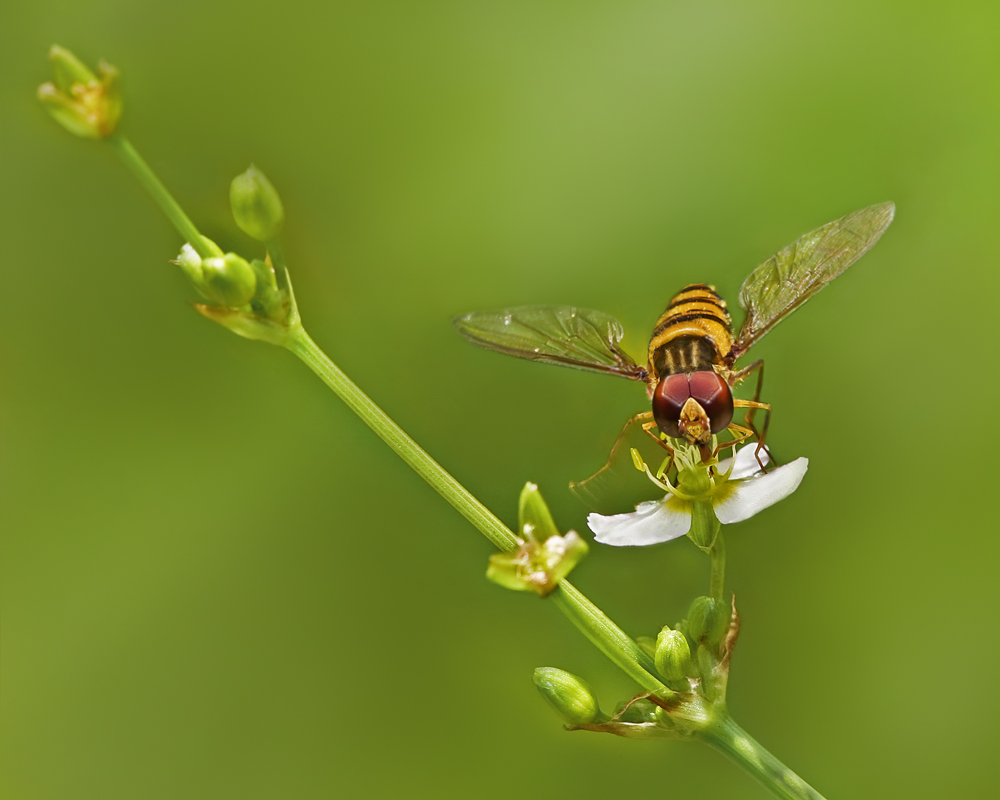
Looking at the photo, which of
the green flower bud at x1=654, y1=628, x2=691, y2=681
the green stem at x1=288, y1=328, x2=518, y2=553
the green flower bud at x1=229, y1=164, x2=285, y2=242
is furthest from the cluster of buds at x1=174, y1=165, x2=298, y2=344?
the green flower bud at x1=654, y1=628, x2=691, y2=681

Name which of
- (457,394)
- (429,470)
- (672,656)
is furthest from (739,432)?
(457,394)

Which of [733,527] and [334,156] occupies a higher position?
[334,156]

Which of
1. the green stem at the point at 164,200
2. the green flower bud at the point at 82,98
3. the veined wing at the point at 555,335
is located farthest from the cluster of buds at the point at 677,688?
the green flower bud at the point at 82,98

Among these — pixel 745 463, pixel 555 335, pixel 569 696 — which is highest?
pixel 555 335

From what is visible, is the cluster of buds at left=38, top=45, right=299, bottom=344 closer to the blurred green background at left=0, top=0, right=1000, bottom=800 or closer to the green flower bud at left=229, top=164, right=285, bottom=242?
the green flower bud at left=229, top=164, right=285, bottom=242

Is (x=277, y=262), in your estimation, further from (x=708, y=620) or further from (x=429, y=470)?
(x=708, y=620)

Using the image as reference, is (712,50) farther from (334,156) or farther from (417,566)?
(417,566)

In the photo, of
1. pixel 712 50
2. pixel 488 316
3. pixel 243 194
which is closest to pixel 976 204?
pixel 712 50

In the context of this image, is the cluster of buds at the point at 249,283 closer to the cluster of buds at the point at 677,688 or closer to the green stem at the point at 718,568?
the cluster of buds at the point at 677,688
